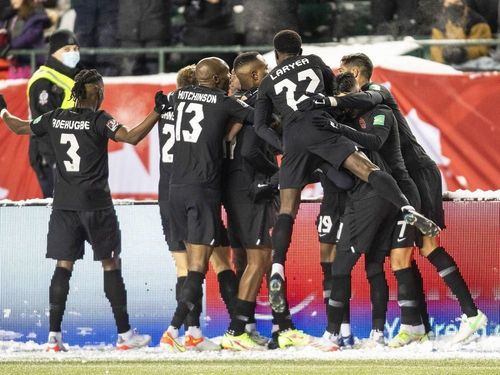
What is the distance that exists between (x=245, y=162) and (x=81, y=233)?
1330mm

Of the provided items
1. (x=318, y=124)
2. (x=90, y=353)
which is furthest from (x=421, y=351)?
(x=90, y=353)

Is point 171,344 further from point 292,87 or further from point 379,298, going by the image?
point 292,87

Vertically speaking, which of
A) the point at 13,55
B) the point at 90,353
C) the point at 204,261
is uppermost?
the point at 13,55

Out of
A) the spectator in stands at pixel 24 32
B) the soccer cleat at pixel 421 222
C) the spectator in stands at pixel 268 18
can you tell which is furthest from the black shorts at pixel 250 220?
the spectator in stands at pixel 24 32

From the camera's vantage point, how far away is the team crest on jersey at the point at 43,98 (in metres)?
11.9

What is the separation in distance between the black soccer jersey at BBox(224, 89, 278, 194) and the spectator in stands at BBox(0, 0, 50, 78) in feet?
16.8

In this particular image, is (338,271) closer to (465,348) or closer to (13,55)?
(465,348)

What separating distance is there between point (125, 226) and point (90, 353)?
111 centimetres

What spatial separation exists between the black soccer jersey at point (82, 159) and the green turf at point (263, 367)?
1.38 metres

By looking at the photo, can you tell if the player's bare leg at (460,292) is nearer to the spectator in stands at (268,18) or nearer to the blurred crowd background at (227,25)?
the blurred crowd background at (227,25)

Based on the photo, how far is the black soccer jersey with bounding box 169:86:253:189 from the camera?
9422mm

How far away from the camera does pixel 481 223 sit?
992 cm

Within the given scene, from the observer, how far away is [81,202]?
966cm

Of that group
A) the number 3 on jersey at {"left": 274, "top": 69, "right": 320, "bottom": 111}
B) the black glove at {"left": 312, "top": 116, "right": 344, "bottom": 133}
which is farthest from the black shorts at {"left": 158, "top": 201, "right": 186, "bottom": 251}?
the black glove at {"left": 312, "top": 116, "right": 344, "bottom": 133}
